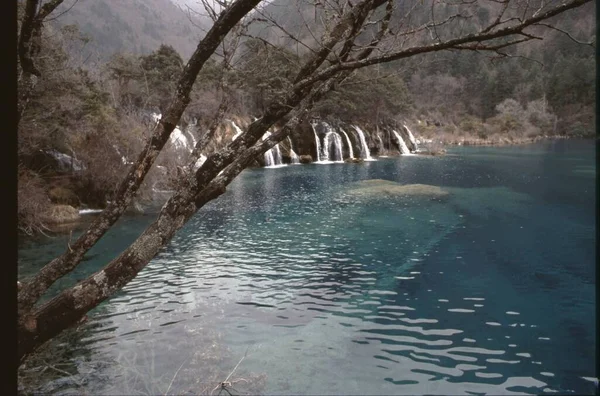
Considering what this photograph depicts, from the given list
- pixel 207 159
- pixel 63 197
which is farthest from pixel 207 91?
pixel 207 159

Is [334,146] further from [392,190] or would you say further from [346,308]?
[346,308]

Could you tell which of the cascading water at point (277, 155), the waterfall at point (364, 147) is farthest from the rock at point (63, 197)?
the waterfall at point (364, 147)

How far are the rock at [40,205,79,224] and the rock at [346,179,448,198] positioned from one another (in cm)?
1784

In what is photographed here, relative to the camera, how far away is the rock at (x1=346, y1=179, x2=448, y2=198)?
102ft

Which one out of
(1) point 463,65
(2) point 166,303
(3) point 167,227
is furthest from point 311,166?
(1) point 463,65

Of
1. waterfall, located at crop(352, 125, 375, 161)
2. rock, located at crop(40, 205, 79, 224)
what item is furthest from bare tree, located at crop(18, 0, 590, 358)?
waterfall, located at crop(352, 125, 375, 161)

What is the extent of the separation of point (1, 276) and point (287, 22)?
5770 mm

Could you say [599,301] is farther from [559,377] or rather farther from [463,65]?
[463,65]

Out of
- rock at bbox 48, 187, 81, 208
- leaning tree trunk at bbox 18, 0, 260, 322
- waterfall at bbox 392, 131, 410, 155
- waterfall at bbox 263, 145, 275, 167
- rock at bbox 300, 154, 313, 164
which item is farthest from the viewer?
waterfall at bbox 392, 131, 410, 155

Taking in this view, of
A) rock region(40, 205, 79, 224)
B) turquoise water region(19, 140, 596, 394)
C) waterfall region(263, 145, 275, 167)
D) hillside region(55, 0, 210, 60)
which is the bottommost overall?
turquoise water region(19, 140, 596, 394)

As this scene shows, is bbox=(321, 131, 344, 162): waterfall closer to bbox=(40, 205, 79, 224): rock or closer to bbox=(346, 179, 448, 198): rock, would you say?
bbox=(346, 179, 448, 198): rock

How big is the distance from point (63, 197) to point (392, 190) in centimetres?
2165

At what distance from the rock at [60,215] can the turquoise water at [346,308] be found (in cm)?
275

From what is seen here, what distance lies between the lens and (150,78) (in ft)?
159
